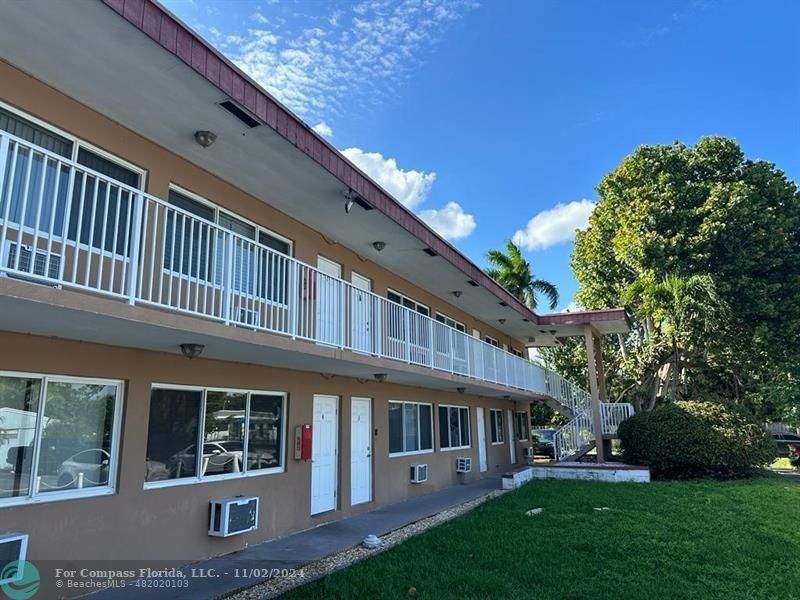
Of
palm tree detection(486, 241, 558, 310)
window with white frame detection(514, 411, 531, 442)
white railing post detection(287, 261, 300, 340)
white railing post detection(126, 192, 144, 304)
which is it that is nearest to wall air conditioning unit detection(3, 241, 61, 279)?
white railing post detection(126, 192, 144, 304)

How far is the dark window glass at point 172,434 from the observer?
677 cm

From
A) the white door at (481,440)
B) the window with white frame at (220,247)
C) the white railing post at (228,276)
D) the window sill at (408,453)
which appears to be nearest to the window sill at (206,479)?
the white railing post at (228,276)

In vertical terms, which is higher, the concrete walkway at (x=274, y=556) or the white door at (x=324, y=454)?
the white door at (x=324, y=454)

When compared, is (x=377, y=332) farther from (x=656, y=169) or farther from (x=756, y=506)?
(x=656, y=169)

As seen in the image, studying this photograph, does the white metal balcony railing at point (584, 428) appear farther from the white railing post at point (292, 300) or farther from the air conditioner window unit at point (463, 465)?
the white railing post at point (292, 300)

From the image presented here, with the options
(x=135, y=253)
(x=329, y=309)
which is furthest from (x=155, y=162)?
(x=329, y=309)

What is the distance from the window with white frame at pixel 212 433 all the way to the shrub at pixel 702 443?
1170cm

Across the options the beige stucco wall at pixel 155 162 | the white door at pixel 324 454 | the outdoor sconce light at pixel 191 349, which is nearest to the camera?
the beige stucco wall at pixel 155 162

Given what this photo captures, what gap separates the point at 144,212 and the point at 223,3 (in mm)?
4260

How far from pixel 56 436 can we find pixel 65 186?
2.80m

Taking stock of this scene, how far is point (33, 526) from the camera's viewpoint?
535 cm

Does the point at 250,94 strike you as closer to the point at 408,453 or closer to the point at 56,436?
the point at 56,436

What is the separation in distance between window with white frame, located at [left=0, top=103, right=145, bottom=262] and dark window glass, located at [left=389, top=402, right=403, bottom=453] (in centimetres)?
779

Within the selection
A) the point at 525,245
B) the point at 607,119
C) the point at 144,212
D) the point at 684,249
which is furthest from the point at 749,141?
the point at 144,212
